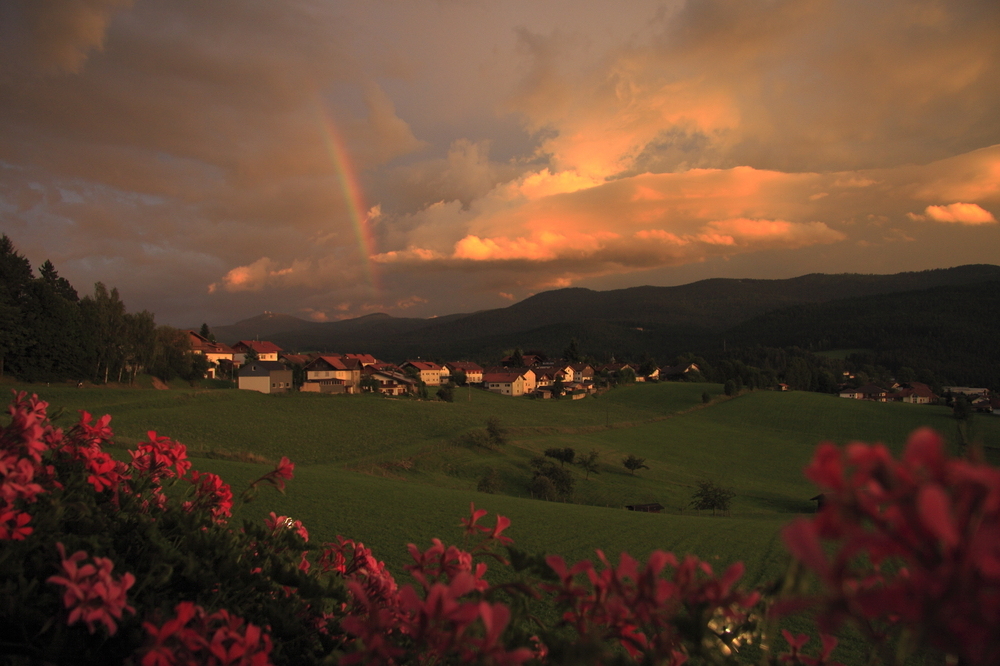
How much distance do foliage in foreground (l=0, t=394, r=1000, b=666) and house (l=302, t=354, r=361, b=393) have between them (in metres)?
65.3

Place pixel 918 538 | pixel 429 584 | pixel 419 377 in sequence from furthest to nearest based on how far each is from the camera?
1. pixel 419 377
2. pixel 429 584
3. pixel 918 538

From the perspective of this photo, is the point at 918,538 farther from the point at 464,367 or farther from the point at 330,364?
the point at 464,367

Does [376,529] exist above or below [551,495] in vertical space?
above

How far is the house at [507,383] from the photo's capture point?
285 feet

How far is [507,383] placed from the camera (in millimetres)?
87438

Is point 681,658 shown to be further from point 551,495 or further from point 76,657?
point 551,495

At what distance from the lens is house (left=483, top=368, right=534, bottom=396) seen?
285 ft

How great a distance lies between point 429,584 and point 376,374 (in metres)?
77.4

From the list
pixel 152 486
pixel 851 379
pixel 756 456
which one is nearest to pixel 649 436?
pixel 756 456

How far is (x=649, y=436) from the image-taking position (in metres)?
49.9

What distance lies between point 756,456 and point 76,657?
51.3 m

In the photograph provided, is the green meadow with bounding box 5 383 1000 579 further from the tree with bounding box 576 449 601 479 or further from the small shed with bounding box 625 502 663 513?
the small shed with bounding box 625 502 663 513

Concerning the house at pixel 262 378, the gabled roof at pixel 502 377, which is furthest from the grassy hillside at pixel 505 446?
the gabled roof at pixel 502 377

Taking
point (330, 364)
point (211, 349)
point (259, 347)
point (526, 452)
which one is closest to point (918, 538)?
point (526, 452)
